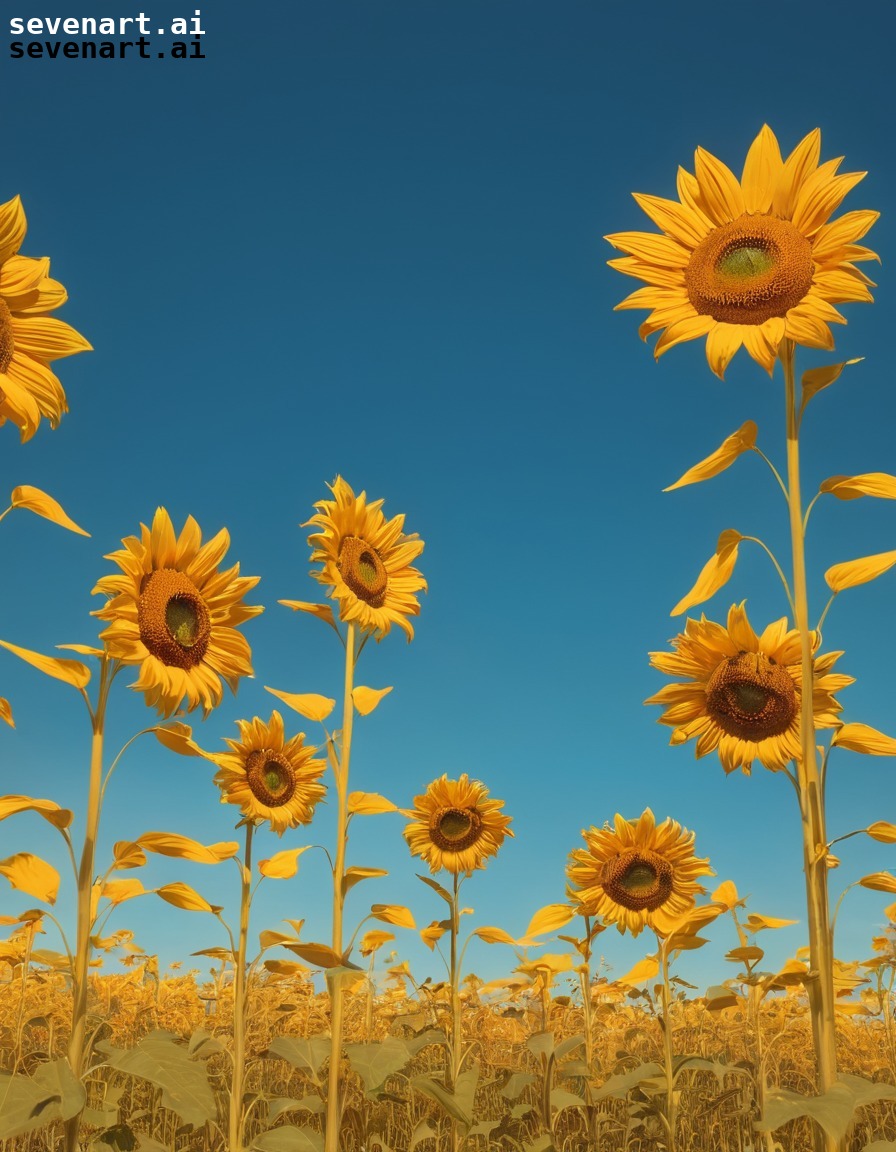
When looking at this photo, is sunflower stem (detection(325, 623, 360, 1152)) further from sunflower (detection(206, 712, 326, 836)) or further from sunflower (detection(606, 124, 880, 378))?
sunflower (detection(606, 124, 880, 378))

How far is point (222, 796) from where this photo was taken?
5617 mm

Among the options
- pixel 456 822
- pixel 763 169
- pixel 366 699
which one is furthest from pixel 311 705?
pixel 763 169

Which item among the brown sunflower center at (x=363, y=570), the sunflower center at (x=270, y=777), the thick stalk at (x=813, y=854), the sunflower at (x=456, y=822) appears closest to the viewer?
the thick stalk at (x=813, y=854)

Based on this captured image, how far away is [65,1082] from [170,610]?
5.90 ft

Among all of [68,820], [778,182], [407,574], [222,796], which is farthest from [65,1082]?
[778,182]

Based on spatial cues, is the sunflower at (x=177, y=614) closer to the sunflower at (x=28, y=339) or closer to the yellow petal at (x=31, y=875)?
the yellow petal at (x=31, y=875)

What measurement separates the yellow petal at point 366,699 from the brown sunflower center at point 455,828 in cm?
146

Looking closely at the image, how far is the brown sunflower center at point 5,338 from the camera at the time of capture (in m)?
3.18

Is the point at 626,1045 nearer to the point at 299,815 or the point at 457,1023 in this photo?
the point at 457,1023

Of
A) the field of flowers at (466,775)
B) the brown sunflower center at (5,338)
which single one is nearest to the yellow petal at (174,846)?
the field of flowers at (466,775)

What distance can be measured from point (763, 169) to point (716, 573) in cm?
158

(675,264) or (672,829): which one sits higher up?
(675,264)

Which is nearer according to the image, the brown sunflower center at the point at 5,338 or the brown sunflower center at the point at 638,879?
the brown sunflower center at the point at 5,338

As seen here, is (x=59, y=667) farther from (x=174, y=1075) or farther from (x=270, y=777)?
(x=270, y=777)
